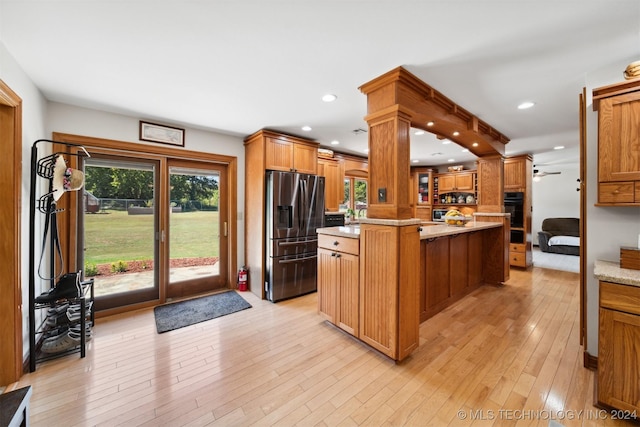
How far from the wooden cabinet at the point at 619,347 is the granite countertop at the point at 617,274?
0.03 meters

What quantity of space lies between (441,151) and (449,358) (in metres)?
4.26

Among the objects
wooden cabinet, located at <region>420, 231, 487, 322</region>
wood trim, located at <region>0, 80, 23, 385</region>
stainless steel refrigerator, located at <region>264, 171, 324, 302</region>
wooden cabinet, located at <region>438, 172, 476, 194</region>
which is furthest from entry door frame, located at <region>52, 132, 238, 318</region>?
wooden cabinet, located at <region>438, 172, 476, 194</region>

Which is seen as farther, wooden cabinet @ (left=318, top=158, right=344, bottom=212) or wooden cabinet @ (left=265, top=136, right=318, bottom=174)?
wooden cabinet @ (left=318, top=158, right=344, bottom=212)

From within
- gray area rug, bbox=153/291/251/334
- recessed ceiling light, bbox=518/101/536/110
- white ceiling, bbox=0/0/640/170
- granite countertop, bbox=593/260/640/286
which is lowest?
gray area rug, bbox=153/291/251/334

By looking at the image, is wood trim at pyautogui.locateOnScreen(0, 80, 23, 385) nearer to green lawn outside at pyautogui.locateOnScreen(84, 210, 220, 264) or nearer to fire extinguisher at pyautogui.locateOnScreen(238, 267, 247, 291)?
green lawn outside at pyautogui.locateOnScreen(84, 210, 220, 264)

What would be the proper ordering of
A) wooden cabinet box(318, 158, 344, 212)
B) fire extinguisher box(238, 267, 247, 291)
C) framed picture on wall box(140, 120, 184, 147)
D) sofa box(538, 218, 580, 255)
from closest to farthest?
1. framed picture on wall box(140, 120, 184, 147)
2. fire extinguisher box(238, 267, 247, 291)
3. wooden cabinet box(318, 158, 344, 212)
4. sofa box(538, 218, 580, 255)

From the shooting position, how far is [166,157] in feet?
11.2

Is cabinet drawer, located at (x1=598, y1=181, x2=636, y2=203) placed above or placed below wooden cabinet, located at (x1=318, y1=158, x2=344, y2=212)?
below

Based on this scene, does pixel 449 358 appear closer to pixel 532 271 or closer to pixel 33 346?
pixel 33 346

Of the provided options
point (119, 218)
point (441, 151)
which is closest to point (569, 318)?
point (441, 151)

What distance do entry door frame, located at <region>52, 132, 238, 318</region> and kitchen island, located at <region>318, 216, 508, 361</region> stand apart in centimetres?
181

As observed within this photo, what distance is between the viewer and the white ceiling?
4.78 ft

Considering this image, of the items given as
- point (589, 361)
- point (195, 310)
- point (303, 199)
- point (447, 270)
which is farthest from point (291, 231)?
point (589, 361)

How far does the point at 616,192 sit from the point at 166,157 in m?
4.61
